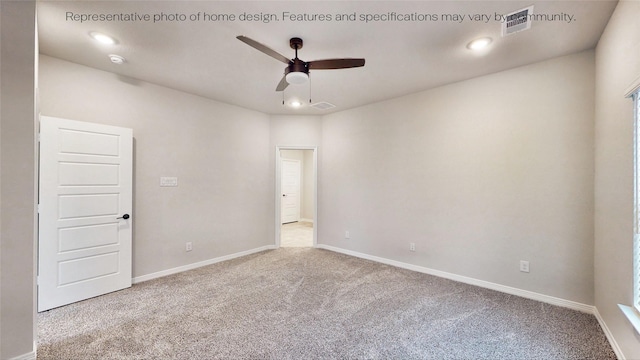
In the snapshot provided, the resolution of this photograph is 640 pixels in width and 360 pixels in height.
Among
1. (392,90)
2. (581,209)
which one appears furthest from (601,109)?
(392,90)

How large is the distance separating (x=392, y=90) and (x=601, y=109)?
2.19 m

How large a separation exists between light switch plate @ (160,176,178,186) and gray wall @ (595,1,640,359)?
4.72 m

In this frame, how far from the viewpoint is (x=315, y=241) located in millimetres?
5285

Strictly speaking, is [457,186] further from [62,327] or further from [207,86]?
[62,327]

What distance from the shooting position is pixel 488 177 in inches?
129

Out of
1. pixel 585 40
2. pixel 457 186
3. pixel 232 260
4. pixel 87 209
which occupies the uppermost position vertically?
pixel 585 40

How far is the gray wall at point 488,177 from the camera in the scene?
9.02 ft

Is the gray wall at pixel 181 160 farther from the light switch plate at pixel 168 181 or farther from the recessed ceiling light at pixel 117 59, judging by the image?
the recessed ceiling light at pixel 117 59

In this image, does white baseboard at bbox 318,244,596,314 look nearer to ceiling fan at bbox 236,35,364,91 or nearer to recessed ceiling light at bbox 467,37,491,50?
recessed ceiling light at bbox 467,37,491,50

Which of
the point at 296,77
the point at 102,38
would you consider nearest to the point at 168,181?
the point at 102,38

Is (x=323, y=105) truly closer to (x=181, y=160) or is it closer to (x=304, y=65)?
(x=304, y=65)

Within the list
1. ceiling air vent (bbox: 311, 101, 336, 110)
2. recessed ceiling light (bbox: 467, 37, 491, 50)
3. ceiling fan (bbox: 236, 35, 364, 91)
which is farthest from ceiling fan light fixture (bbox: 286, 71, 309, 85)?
ceiling air vent (bbox: 311, 101, 336, 110)

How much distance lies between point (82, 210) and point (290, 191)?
577 cm

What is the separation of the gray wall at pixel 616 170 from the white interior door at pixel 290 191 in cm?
681
